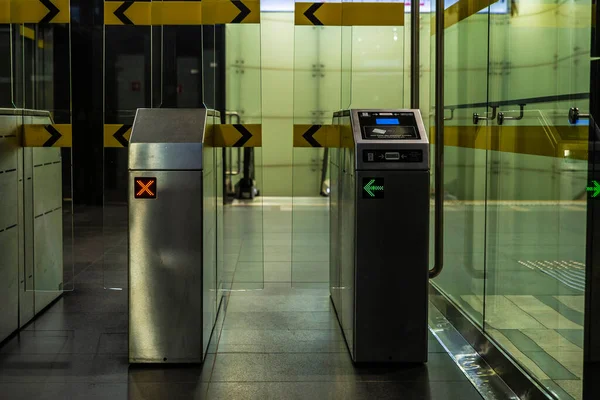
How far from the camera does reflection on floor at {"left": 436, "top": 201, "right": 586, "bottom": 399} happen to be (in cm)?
277

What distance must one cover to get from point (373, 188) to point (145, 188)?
1017 millimetres

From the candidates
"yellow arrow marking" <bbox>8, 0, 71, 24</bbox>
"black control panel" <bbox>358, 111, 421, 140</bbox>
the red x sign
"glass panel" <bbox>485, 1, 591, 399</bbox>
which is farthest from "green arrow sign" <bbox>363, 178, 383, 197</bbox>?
"yellow arrow marking" <bbox>8, 0, 71, 24</bbox>

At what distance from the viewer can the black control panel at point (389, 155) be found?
358cm

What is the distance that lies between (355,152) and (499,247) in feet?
2.60

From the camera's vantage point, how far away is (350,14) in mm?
4512

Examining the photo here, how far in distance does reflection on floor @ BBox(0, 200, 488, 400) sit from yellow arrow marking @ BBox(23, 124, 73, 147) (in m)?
0.88

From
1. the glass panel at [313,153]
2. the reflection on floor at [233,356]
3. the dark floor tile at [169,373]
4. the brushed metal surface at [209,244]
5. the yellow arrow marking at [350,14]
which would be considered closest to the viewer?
the reflection on floor at [233,356]

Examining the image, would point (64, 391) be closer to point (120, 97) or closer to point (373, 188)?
point (373, 188)

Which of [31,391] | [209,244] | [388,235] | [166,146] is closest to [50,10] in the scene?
[166,146]

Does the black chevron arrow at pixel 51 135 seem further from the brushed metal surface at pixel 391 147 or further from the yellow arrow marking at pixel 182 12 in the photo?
the brushed metal surface at pixel 391 147

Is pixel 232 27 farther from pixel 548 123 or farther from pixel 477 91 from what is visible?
pixel 548 123

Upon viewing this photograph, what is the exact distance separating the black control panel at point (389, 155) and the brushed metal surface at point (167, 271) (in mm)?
756

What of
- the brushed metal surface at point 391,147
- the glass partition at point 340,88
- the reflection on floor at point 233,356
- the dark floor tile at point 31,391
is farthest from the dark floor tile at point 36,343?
the brushed metal surface at point 391,147

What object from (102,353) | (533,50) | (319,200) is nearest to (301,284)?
(102,353)
